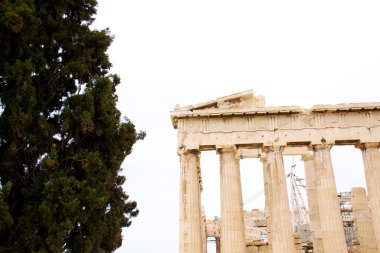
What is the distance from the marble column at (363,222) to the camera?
73.2ft

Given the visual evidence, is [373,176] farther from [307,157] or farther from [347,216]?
[347,216]

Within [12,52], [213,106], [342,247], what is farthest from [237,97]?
[12,52]

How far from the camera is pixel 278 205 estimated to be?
789 inches

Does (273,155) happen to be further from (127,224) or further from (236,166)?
(127,224)

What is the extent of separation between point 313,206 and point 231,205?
5302 mm

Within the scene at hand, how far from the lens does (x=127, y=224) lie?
15.7 metres

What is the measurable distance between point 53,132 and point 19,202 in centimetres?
207

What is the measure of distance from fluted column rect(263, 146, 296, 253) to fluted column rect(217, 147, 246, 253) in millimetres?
1318

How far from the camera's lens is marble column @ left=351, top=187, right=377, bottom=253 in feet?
73.2

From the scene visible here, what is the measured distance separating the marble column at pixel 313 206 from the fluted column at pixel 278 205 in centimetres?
293

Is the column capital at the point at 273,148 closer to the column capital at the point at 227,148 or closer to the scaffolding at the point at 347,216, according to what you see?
the column capital at the point at 227,148

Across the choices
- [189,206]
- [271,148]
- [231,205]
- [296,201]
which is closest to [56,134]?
[189,206]

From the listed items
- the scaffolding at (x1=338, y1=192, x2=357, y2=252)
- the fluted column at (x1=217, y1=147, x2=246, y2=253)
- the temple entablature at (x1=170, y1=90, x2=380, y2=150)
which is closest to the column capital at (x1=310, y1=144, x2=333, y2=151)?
the temple entablature at (x1=170, y1=90, x2=380, y2=150)

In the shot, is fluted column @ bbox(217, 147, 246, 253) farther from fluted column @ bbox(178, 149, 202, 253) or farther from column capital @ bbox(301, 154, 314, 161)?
column capital @ bbox(301, 154, 314, 161)
